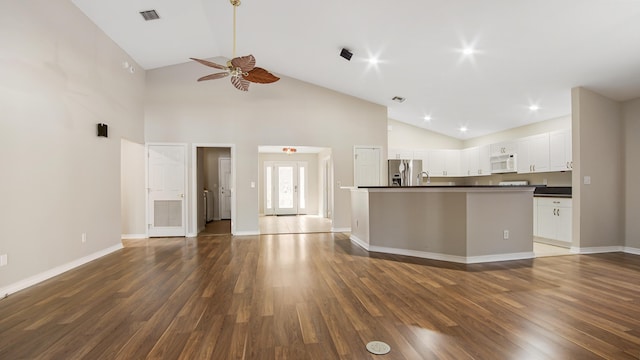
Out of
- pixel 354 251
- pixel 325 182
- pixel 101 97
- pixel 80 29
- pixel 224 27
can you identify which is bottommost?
pixel 354 251

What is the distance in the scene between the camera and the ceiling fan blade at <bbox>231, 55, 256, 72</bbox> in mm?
3395

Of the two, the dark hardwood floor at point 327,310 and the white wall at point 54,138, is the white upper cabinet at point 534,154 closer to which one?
the dark hardwood floor at point 327,310

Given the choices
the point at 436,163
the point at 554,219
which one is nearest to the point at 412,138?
the point at 436,163

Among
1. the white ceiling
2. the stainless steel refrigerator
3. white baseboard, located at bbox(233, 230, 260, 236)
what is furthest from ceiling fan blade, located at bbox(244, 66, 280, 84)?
the stainless steel refrigerator

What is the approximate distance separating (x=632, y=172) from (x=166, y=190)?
8575 millimetres

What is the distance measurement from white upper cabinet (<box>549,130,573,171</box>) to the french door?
23.3ft

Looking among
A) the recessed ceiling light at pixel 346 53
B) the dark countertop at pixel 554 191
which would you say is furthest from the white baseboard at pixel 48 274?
the dark countertop at pixel 554 191

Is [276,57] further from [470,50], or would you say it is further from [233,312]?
[233,312]

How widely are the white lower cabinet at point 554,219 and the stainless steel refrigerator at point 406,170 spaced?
2.82 meters

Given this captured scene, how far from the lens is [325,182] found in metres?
9.35

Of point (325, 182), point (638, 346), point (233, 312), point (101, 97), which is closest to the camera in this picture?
point (638, 346)

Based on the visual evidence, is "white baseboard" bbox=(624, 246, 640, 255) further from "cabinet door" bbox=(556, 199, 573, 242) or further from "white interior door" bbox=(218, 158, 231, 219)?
"white interior door" bbox=(218, 158, 231, 219)

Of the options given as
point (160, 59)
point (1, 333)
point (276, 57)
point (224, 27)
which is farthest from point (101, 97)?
point (1, 333)

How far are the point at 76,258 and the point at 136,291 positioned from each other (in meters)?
1.73
